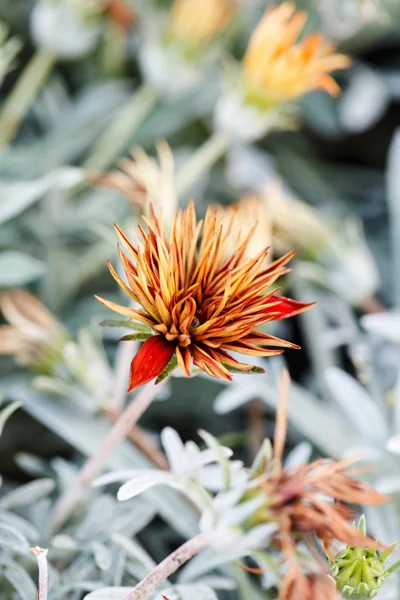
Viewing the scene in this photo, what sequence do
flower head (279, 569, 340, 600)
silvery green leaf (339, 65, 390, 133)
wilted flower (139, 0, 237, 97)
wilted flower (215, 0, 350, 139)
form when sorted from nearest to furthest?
flower head (279, 569, 340, 600) < wilted flower (215, 0, 350, 139) < wilted flower (139, 0, 237, 97) < silvery green leaf (339, 65, 390, 133)

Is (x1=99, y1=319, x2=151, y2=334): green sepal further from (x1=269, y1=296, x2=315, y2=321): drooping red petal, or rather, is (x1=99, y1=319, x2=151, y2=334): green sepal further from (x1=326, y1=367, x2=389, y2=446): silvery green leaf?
(x1=326, y1=367, x2=389, y2=446): silvery green leaf

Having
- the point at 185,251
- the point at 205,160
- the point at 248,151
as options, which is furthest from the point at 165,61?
the point at 185,251

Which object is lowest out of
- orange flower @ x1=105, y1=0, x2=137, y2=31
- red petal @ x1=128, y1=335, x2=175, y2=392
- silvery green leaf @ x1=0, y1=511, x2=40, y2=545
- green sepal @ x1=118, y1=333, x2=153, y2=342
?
silvery green leaf @ x1=0, y1=511, x2=40, y2=545

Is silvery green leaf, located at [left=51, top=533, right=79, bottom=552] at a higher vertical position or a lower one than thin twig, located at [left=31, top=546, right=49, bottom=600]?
lower

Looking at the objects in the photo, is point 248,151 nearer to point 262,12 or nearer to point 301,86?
point 262,12

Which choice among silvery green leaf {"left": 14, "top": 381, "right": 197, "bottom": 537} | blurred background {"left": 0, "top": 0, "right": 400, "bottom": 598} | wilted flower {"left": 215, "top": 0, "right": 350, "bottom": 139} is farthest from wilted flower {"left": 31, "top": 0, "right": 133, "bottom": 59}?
silvery green leaf {"left": 14, "top": 381, "right": 197, "bottom": 537}

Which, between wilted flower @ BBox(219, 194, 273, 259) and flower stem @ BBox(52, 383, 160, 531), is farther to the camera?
wilted flower @ BBox(219, 194, 273, 259)

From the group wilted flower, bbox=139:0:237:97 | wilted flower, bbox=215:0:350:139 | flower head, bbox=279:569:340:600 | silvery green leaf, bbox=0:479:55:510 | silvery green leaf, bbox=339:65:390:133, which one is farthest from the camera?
silvery green leaf, bbox=339:65:390:133

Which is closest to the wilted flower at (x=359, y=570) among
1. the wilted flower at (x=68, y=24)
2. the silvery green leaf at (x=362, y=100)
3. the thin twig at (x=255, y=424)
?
the thin twig at (x=255, y=424)
